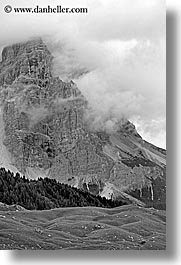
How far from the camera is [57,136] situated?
3535mm

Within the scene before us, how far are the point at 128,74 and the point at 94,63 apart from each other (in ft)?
0.54

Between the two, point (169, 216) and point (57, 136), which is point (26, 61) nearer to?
point (57, 136)

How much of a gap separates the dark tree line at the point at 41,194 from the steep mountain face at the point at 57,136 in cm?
3

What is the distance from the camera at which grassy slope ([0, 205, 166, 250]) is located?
3467 mm

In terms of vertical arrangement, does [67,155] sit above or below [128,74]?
below

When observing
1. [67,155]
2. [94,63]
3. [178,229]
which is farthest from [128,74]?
[178,229]

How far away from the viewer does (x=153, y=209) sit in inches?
139

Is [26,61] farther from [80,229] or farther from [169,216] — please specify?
[169,216]

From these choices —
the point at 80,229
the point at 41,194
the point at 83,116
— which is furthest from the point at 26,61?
the point at 80,229

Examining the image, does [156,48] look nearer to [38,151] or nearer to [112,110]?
[112,110]

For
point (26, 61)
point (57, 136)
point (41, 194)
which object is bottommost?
point (41, 194)

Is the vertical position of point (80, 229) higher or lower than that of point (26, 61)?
lower

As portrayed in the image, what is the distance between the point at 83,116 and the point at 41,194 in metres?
0.40

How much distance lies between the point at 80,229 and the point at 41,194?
24cm
